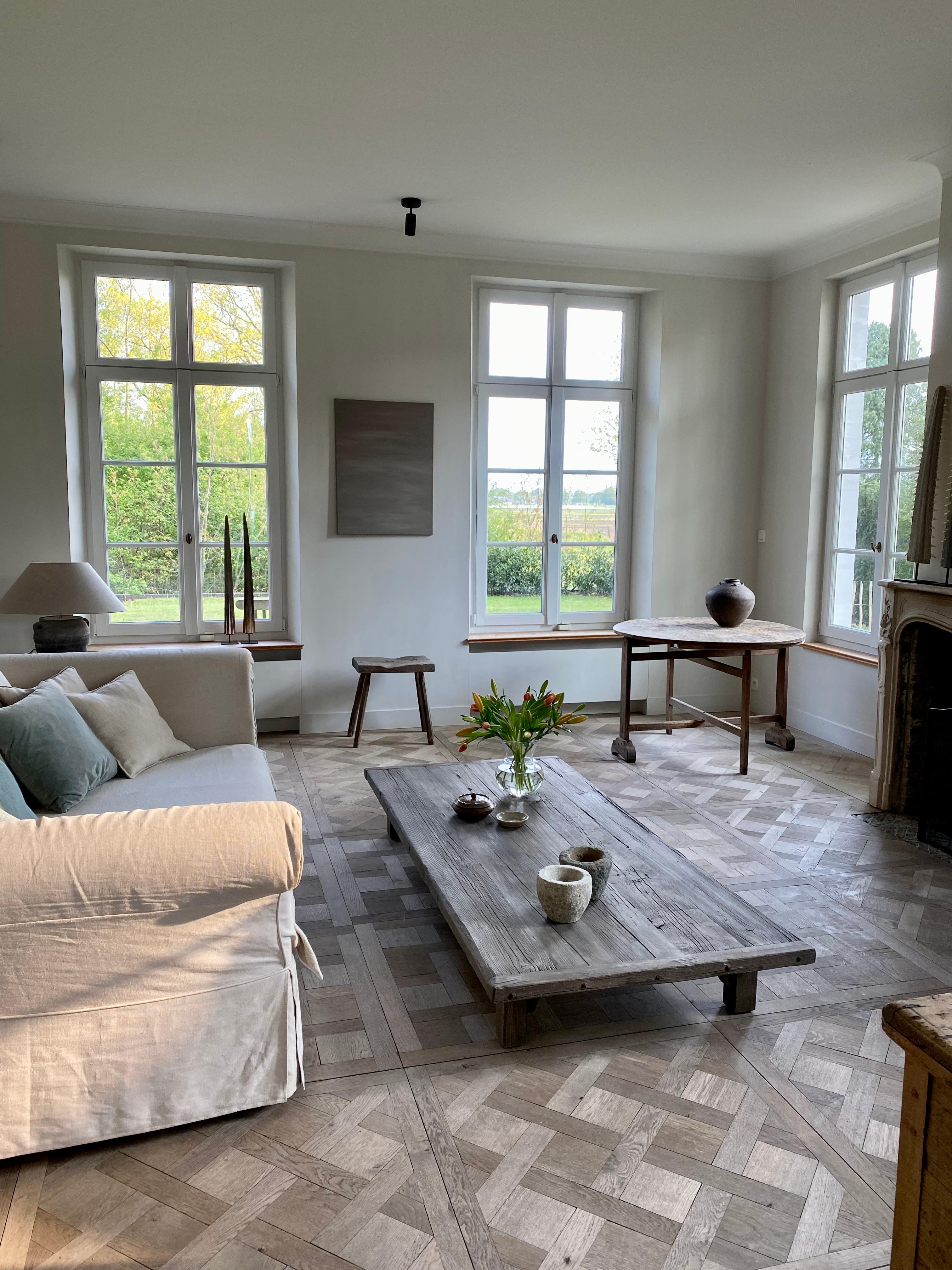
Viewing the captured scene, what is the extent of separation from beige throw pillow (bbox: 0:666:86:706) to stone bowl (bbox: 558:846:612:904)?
72.4 inches

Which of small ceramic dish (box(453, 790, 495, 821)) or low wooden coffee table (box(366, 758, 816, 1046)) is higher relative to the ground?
small ceramic dish (box(453, 790, 495, 821))

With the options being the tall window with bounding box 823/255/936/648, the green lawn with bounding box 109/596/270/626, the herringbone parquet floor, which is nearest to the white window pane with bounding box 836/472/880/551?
the tall window with bounding box 823/255/936/648

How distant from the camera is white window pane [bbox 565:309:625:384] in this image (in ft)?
20.2

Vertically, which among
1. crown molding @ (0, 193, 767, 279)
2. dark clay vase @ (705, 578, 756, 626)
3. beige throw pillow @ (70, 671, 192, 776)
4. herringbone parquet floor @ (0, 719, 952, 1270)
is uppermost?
crown molding @ (0, 193, 767, 279)

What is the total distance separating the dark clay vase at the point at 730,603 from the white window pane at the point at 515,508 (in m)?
1.38

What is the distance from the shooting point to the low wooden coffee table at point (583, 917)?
7.64ft

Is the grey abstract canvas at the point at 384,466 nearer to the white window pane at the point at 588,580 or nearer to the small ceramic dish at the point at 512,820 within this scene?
the white window pane at the point at 588,580

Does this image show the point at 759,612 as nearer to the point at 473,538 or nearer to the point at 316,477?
the point at 473,538

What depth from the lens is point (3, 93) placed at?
3.60 metres

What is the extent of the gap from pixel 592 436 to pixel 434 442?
116cm

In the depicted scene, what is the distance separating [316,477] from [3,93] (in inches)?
94.7

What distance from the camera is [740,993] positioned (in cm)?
256

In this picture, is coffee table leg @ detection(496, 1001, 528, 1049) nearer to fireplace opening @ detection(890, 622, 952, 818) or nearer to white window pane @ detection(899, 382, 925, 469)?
fireplace opening @ detection(890, 622, 952, 818)

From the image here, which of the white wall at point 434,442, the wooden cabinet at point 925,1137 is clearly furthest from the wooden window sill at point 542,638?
the wooden cabinet at point 925,1137
